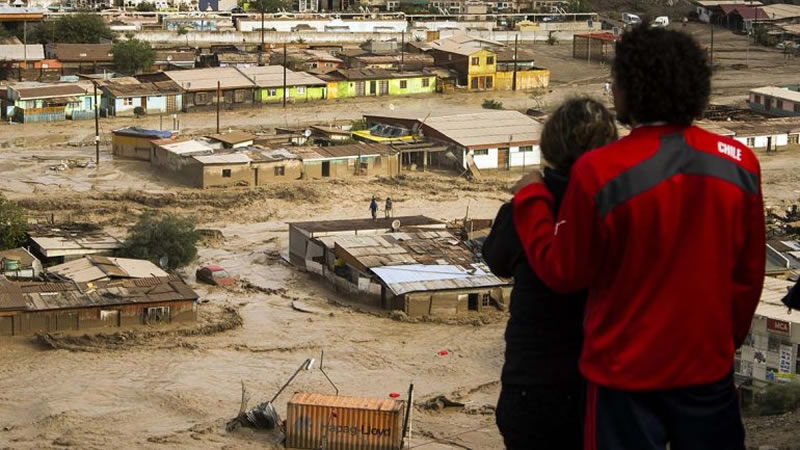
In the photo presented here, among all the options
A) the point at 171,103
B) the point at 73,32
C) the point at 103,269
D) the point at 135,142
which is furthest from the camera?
the point at 73,32

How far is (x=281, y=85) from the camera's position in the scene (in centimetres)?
3388

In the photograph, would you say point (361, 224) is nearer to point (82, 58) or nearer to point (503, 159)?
point (503, 159)

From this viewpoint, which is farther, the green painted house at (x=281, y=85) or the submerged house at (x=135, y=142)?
the green painted house at (x=281, y=85)

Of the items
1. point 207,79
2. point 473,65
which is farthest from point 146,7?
point 207,79

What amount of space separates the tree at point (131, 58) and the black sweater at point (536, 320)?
34113 millimetres

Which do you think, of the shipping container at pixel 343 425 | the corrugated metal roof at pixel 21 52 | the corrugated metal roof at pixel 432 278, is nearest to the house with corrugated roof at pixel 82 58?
the corrugated metal roof at pixel 21 52

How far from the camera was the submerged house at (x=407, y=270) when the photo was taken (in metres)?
17.5

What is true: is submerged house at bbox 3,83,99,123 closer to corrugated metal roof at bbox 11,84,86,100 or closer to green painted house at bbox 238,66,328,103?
corrugated metal roof at bbox 11,84,86,100

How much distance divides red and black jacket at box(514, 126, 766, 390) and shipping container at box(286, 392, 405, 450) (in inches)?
374

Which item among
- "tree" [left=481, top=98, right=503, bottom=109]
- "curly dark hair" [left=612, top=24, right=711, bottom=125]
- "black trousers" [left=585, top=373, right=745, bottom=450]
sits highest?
"curly dark hair" [left=612, top=24, right=711, bottom=125]

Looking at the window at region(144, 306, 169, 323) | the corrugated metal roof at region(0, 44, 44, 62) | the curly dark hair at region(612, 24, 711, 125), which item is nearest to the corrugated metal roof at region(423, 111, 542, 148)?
the window at region(144, 306, 169, 323)

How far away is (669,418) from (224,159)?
73.9 feet

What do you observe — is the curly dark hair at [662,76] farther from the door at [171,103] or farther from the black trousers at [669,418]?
the door at [171,103]

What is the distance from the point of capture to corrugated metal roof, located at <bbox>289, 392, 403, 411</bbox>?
12.3 metres
